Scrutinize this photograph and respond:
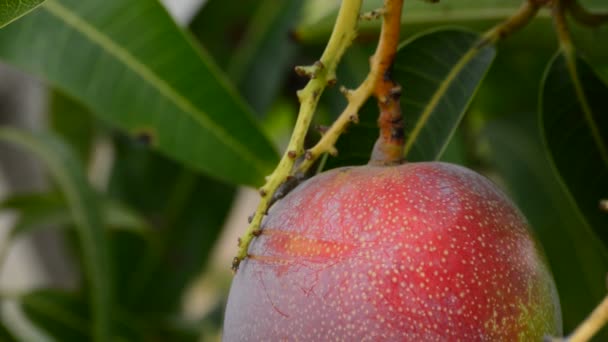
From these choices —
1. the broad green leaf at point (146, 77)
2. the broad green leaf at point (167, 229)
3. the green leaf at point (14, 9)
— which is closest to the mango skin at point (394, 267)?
the green leaf at point (14, 9)

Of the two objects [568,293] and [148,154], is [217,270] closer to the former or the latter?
[148,154]

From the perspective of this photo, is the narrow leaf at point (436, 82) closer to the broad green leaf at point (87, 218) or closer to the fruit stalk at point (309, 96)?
the fruit stalk at point (309, 96)

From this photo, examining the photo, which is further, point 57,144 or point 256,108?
point 256,108

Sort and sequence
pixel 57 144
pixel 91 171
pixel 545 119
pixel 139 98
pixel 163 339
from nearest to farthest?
pixel 545 119, pixel 139 98, pixel 57 144, pixel 163 339, pixel 91 171

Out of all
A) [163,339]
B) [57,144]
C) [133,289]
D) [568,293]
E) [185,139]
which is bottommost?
[568,293]

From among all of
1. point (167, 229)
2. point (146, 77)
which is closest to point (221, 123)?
point (146, 77)

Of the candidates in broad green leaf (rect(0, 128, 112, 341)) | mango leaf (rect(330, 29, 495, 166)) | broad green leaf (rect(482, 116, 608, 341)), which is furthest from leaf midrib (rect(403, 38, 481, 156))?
broad green leaf (rect(0, 128, 112, 341))

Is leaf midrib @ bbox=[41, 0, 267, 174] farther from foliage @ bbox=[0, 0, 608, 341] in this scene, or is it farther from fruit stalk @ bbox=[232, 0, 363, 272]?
fruit stalk @ bbox=[232, 0, 363, 272]

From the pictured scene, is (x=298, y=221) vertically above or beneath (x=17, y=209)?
beneath

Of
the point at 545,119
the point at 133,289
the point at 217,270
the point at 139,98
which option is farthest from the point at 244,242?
the point at 217,270
